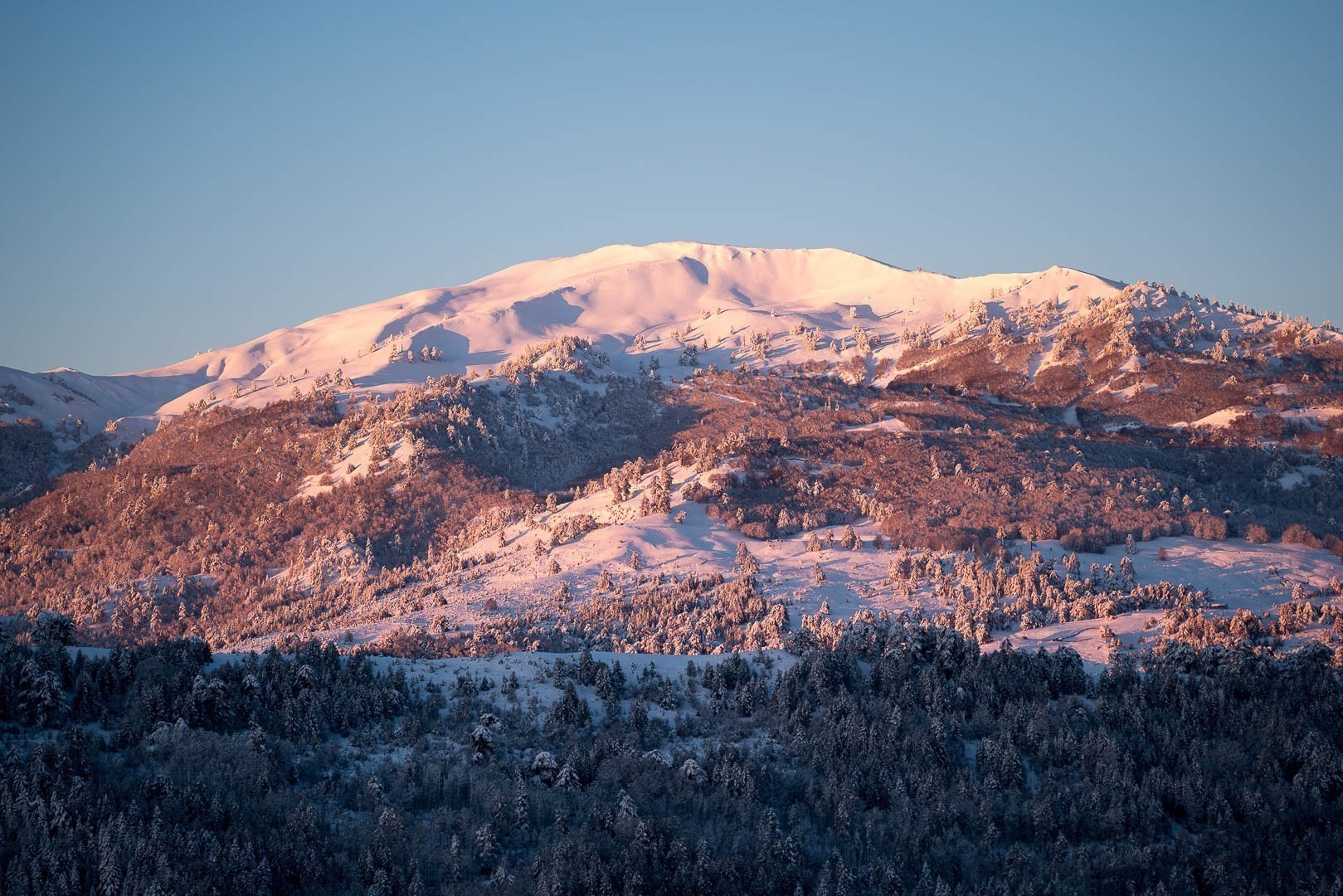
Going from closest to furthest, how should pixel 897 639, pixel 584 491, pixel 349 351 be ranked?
1. pixel 897 639
2. pixel 584 491
3. pixel 349 351

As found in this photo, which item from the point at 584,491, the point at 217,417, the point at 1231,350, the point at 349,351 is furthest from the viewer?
the point at 349,351

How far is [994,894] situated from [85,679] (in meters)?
36.1

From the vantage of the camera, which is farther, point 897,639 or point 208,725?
point 897,639

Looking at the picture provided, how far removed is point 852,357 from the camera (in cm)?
14762

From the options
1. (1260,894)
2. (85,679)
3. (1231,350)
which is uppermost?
(1231,350)

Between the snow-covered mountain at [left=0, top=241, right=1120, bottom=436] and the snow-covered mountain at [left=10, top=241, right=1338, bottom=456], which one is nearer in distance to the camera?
the snow-covered mountain at [left=10, top=241, right=1338, bottom=456]

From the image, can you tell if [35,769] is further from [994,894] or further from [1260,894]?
[1260,894]

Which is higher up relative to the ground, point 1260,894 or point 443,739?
point 443,739

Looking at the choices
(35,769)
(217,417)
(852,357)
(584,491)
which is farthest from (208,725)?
(852,357)

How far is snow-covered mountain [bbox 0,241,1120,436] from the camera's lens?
14375cm

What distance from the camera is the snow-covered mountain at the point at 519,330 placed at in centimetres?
14375

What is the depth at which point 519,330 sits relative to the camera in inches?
6678

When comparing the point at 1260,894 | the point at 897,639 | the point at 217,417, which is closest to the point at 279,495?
the point at 217,417

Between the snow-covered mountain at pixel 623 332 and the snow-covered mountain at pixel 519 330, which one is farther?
the snow-covered mountain at pixel 519 330
